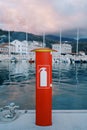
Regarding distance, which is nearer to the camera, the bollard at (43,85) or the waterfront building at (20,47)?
the bollard at (43,85)

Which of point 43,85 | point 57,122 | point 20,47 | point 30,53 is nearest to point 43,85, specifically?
point 43,85

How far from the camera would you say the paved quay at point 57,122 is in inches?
240

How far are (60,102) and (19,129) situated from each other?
6.00 meters

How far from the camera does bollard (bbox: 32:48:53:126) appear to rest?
250 inches

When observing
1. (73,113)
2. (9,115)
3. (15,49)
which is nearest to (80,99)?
(73,113)

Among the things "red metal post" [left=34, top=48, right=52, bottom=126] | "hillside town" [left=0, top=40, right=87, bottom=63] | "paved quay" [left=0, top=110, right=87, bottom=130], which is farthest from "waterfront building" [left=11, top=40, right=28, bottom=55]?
"red metal post" [left=34, top=48, right=52, bottom=126]

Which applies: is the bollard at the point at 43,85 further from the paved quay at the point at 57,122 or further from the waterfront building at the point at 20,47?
the waterfront building at the point at 20,47

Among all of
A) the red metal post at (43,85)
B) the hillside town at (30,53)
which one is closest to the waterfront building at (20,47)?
the hillside town at (30,53)

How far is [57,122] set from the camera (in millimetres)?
6516

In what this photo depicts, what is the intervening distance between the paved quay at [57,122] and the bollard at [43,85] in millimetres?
194

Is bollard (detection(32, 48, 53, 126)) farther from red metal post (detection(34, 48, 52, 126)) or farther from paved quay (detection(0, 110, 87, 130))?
paved quay (detection(0, 110, 87, 130))

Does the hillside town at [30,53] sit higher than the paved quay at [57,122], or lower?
higher

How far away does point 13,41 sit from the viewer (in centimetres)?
12112

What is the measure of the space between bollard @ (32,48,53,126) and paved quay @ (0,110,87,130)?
0.19m
